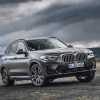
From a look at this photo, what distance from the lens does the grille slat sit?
Result: 52.6 feet

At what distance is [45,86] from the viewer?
16.2 m

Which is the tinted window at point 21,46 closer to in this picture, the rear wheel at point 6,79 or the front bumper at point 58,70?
the rear wheel at point 6,79

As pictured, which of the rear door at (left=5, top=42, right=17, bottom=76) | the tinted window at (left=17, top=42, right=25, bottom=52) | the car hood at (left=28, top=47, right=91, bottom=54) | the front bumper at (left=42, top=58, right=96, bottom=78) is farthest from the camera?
the rear door at (left=5, top=42, right=17, bottom=76)

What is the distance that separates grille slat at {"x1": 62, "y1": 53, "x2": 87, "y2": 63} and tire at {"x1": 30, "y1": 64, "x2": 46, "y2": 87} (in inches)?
34.4

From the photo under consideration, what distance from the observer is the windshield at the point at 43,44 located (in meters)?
17.2

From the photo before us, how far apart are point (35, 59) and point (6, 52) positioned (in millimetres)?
3522

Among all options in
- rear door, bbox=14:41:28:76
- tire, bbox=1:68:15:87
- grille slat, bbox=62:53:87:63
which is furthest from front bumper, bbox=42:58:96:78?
tire, bbox=1:68:15:87

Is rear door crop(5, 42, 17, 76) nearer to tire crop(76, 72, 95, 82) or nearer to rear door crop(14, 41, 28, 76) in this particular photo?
rear door crop(14, 41, 28, 76)

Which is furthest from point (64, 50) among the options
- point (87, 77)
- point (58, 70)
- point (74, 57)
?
Result: point (87, 77)

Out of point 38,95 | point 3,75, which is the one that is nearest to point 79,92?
point 38,95

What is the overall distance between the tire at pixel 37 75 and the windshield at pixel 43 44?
1.00 m

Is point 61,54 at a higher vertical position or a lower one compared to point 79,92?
higher

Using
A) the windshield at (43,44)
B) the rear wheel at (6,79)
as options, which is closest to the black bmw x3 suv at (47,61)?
the windshield at (43,44)

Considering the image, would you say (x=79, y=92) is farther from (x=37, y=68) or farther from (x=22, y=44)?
(x=22, y=44)
